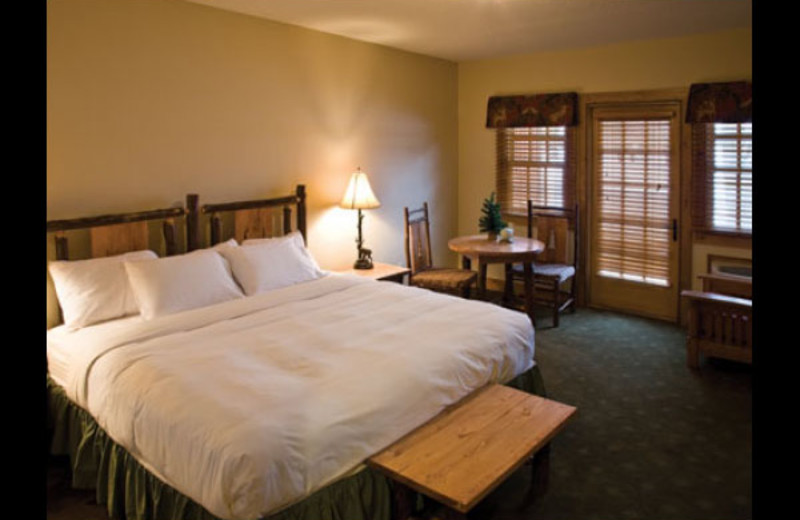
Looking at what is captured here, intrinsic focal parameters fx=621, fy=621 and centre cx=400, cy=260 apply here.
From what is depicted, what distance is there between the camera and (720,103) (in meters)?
4.76

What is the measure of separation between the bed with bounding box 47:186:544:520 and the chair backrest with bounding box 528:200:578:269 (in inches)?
86.8

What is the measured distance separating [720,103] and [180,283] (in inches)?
162

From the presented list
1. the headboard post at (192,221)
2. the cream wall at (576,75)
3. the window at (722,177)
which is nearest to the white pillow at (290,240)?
the headboard post at (192,221)

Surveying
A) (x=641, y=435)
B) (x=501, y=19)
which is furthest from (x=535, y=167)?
(x=641, y=435)

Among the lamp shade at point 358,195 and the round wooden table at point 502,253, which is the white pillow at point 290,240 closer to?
the lamp shade at point 358,195

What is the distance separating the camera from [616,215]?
5590 mm

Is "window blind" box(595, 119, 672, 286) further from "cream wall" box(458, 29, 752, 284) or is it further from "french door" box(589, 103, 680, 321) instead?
"cream wall" box(458, 29, 752, 284)

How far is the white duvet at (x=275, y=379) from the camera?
2.15 m

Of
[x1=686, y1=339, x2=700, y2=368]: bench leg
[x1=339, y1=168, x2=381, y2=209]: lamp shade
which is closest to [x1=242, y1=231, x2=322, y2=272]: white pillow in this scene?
[x1=339, y1=168, x2=381, y2=209]: lamp shade

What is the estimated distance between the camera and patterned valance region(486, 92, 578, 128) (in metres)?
5.59

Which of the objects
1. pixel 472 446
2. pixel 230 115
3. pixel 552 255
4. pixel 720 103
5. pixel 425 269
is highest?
pixel 720 103

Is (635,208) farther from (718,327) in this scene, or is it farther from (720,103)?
(718,327)

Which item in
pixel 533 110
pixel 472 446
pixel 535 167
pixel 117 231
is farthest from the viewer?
pixel 535 167
